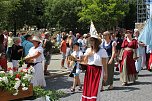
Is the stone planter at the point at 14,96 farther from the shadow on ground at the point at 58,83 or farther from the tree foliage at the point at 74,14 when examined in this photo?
the tree foliage at the point at 74,14

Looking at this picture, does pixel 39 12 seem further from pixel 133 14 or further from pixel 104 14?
pixel 133 14

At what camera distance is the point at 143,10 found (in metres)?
43.7

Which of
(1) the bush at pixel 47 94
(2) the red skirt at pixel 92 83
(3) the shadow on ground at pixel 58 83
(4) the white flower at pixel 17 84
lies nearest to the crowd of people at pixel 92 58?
(2) the red skirt at pixel 92 83

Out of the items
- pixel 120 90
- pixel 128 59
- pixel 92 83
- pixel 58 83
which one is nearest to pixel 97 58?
pixel 92 83

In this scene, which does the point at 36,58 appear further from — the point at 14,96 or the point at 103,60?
the point at 14,96

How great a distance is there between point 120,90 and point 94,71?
12.7 feet

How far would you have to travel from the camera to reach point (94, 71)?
7727 mm

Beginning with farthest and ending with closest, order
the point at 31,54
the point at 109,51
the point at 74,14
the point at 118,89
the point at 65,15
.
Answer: the point at 74,14 < the point at 65,15 < the point at 109,51 < the point at 118,89 < the point at 31,54

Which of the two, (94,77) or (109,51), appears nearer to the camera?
(94,77)

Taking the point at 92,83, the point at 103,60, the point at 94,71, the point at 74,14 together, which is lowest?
the point at 92,83

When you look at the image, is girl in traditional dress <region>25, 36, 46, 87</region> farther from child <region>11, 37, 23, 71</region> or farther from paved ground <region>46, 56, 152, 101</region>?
child <region>11, 37, 23, 71</region>

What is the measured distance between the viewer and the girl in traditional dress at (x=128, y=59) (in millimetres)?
12336

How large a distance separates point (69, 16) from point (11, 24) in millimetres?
7266

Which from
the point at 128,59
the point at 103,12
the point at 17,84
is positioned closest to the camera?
the point at 17,84
